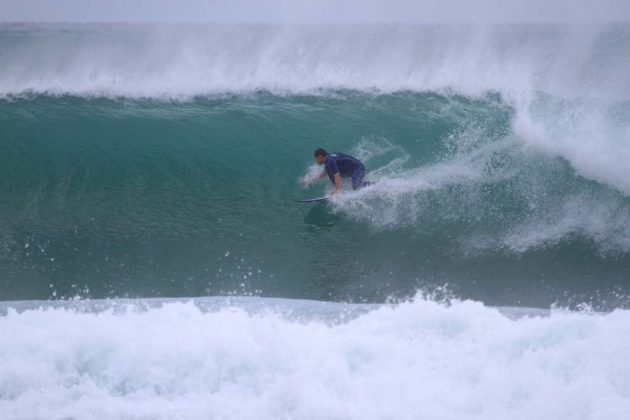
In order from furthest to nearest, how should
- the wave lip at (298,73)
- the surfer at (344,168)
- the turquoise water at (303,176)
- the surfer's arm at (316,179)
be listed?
the wave lip at (298,73) < the surfer's arm at (316,179) < the surfer at (344,168) < the turquoise water at (303,176)

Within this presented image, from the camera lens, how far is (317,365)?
4984mm

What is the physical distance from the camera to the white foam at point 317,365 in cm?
459

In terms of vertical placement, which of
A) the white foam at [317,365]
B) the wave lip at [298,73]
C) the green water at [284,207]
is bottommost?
the white foam at [317,365]

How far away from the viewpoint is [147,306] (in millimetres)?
6027

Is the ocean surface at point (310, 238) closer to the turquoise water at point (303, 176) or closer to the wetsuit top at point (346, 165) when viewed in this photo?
the turquoise water at point (303, 176)

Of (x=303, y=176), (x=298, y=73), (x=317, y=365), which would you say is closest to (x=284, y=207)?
(x=303, y=176)

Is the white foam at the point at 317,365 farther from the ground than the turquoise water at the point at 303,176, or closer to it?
closer to it

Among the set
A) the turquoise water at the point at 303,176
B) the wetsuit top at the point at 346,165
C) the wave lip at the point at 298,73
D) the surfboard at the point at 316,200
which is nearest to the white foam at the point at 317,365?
the turquoise water at the point at 303,176

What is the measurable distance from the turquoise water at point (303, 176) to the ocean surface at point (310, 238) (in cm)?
4

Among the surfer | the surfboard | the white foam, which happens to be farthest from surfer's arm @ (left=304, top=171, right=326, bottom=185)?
the white foam

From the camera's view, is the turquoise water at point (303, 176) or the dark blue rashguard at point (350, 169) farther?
the dark blue rashguard at point (350, 169)

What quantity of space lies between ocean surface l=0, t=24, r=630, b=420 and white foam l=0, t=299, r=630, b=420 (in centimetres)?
2

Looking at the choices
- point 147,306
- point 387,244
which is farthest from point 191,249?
point 387,244

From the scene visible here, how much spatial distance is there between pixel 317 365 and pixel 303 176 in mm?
5373
